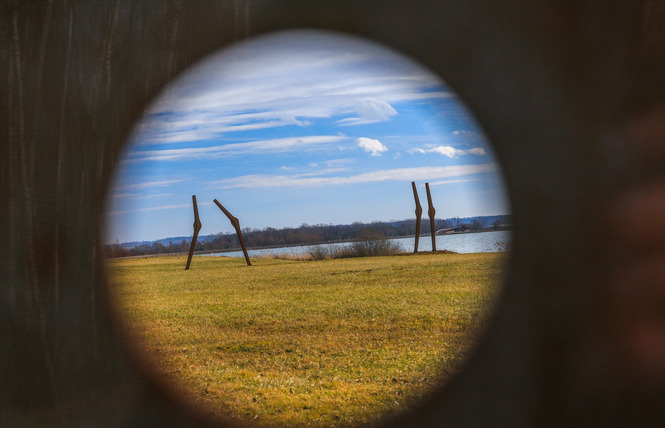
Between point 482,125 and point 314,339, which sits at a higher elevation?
point 482,125

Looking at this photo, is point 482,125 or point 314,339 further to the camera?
point 314,339

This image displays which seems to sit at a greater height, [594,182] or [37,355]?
[594,182]

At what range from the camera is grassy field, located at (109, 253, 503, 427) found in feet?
12.5

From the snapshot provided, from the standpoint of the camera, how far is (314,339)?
6242 millimetres

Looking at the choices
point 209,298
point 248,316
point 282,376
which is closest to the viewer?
point 282,376

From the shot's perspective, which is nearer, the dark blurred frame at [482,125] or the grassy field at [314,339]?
the dark blurred frame at [482,125]

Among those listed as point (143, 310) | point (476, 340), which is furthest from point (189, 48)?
point (143, 310)

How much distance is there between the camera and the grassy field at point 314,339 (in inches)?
149

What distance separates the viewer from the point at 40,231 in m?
2.03

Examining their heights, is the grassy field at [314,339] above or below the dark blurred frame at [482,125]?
below

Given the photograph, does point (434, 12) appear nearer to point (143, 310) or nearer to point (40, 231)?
point (40, 231)

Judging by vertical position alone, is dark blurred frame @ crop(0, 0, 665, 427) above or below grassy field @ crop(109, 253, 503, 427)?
above

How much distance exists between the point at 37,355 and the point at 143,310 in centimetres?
742

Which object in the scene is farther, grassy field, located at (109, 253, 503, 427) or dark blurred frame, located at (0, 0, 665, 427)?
grassy field, located at (109, 253, 503, 427)
